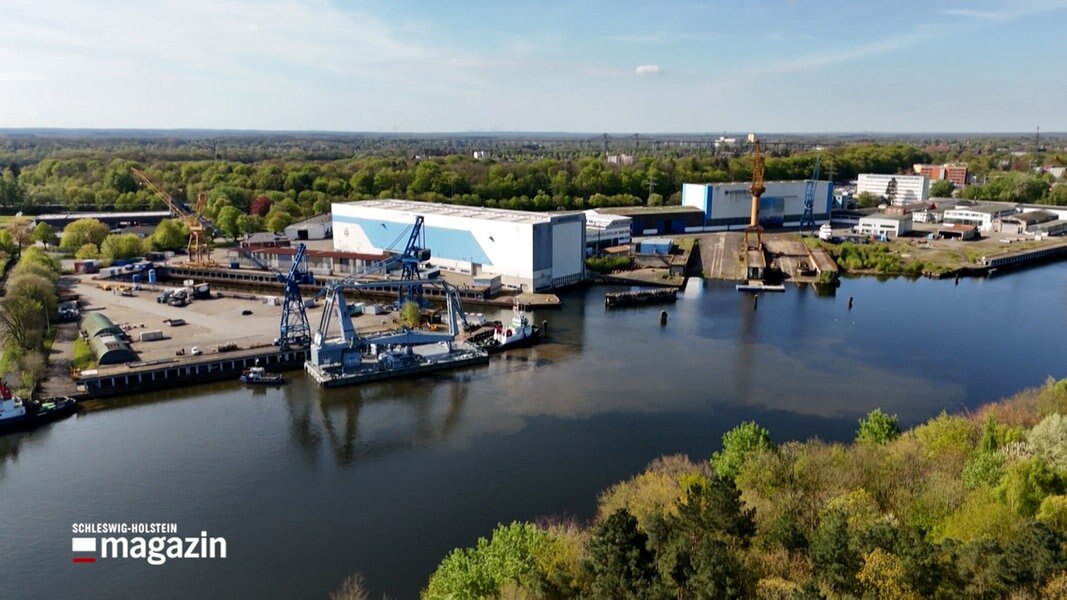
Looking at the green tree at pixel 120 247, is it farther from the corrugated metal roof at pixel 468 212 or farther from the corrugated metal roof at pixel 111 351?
the corrugated metal roof at pixel 111 351

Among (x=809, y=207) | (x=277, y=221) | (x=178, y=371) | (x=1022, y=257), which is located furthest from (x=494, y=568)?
(x=809, y=207)

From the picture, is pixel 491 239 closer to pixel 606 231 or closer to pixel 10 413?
pixel 606 231

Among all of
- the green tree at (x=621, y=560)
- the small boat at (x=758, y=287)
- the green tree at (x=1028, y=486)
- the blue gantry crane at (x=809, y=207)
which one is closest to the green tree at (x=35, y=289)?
the green tree at (x=621, y=560)

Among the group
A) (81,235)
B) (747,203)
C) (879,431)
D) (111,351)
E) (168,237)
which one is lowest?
(111,351)

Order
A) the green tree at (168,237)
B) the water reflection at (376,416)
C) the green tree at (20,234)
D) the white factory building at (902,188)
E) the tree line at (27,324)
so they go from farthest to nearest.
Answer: the white factory building at (902,188) < the green tree at (168,237) < the green tree at (20,234) < the tree line at (27,324) < the water reflection at (376,416)

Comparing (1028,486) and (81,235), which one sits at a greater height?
(81,235)

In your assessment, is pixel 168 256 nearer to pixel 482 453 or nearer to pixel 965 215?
pixel 482 453

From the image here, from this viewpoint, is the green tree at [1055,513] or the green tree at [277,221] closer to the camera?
the green tree at [1055,513]

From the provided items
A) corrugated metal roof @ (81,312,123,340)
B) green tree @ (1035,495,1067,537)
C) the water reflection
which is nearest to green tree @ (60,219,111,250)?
corrugated metal roof @ (81,312,123,340)
